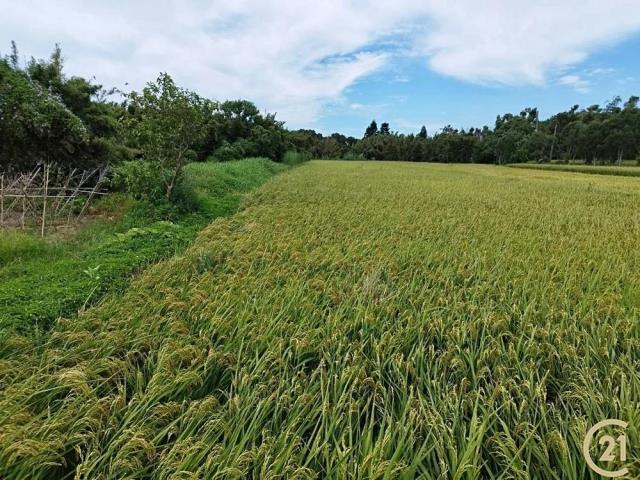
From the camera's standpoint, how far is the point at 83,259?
508cm

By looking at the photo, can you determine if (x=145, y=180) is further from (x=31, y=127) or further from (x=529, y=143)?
(x=529, y=143)

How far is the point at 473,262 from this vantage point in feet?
17.3

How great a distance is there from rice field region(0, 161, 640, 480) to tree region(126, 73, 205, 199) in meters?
4.67

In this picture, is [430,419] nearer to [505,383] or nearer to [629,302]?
[505,383]

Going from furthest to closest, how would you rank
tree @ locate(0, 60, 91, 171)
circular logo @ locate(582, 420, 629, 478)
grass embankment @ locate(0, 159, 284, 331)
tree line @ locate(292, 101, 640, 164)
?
tree line @ locate(292, 101, 640, 164), tree @ locate(0, 60, 91, 171), grass embankment @ locate(0, 159, 284, 331), circular logo @ locate(582, 420, 629, 478)

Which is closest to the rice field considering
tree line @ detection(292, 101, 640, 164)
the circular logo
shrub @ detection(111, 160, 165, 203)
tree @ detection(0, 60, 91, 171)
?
the circular logo

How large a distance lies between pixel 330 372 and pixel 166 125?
797 cm

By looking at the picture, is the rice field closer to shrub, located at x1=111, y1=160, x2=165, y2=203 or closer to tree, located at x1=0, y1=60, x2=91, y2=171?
shrub, located at x1=111, y1=160, x2=165, y2=203

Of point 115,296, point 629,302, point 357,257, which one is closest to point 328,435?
point 115,296

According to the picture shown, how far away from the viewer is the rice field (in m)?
1.96

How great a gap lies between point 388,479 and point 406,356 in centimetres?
130

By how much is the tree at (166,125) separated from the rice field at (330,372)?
4675mm

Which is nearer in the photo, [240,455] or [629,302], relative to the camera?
[240,455]

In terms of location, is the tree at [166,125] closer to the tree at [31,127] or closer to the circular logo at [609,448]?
the tree at [31,127]
